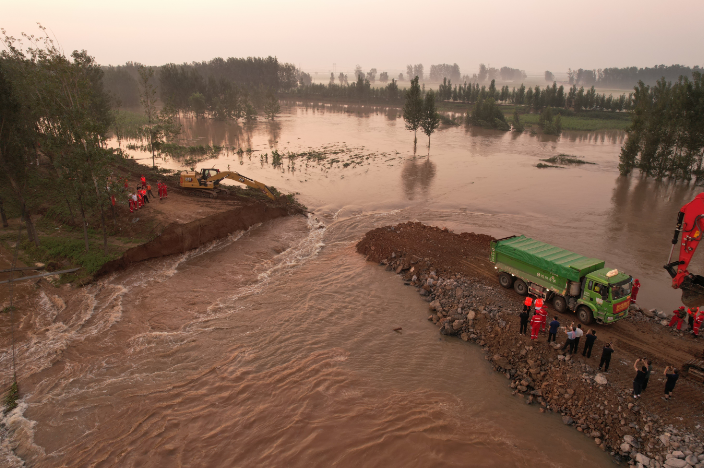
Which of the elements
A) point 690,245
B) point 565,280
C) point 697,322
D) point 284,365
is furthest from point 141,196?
point 697,322

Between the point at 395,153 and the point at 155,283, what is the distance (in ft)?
113

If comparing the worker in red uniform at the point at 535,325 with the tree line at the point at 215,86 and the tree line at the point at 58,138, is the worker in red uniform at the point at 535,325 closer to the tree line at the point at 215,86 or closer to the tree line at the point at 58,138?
the tree line at the point at 58,138

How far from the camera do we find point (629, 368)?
10508 mm

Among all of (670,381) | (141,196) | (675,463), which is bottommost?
(675,463)

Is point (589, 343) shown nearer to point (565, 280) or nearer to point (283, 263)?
point (565, 280)

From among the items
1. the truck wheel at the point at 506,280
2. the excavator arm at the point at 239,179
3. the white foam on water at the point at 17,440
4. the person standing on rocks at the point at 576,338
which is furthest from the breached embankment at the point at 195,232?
the person standing on rocks at the point at 576,338

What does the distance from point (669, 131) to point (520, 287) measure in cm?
2849

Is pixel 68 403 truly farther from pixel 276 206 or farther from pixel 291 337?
pixel 276 206

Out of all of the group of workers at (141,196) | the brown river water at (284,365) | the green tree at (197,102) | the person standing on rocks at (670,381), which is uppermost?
the green tree at (197,102)

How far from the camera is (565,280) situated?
12.6 meters

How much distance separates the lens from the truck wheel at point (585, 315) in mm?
12305

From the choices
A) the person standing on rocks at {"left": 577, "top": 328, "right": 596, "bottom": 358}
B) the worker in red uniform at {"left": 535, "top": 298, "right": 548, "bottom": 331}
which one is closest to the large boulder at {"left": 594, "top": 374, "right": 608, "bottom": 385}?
the person standing on rocks at {"left": 577, "top": 328, "right": 596, "bottom": 358}

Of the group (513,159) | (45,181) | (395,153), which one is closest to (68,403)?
(45,181)

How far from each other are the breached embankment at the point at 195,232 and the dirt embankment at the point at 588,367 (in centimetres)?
1125
